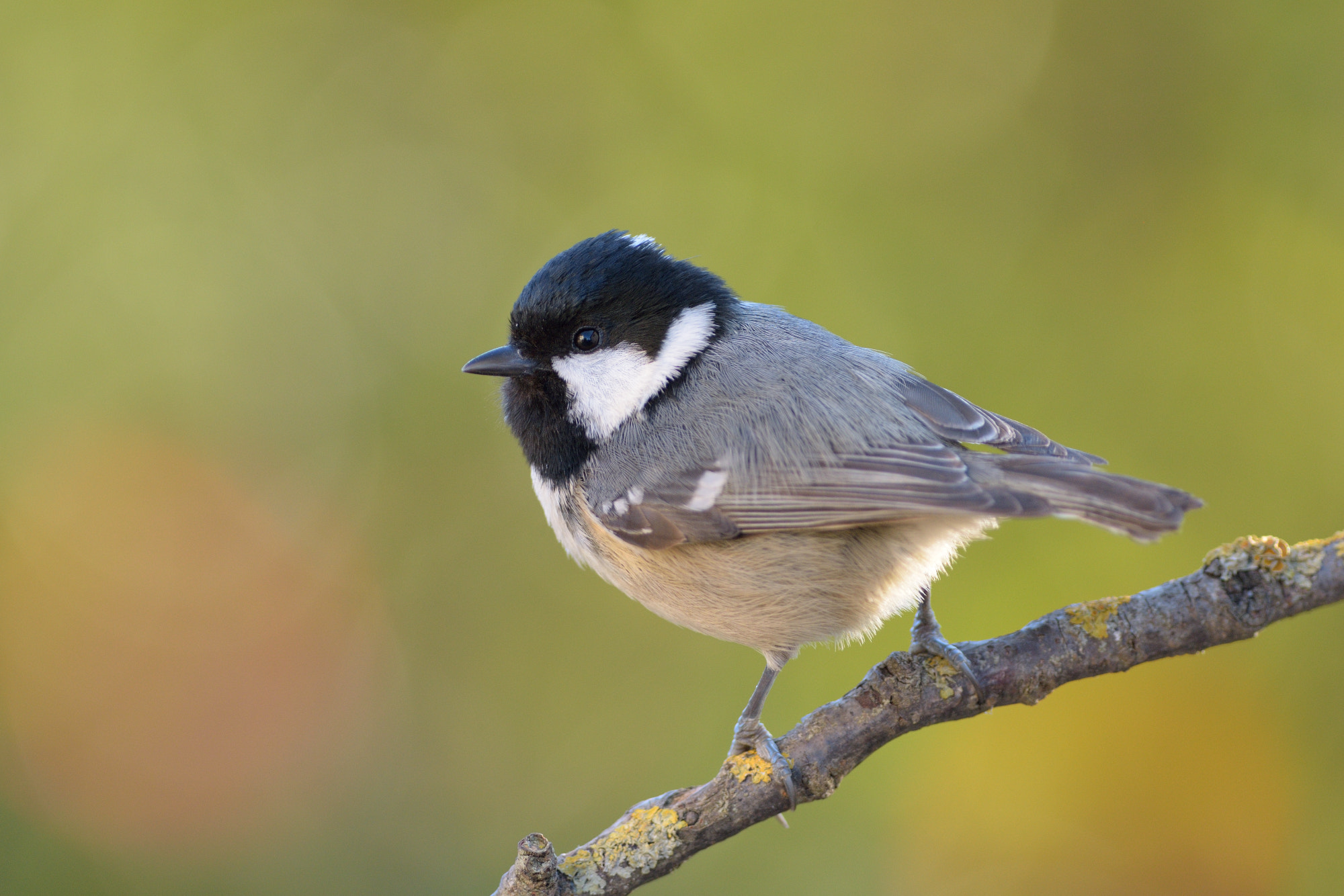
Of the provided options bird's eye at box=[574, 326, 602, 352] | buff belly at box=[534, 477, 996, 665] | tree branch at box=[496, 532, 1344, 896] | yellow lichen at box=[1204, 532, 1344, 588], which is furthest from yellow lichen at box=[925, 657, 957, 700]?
bird's eye at box=[574, 326, 602, 352]

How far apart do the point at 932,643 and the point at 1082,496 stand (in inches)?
14.1

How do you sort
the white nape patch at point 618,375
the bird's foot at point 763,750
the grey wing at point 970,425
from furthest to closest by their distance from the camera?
the white nape patch at point 618,375 → the grey wing at point 970,425 → the bird's foot at point 763,750

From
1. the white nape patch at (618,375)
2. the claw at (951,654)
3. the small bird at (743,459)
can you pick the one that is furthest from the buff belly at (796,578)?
the white nape patch at (618,375)

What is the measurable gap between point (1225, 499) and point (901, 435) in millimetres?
1124

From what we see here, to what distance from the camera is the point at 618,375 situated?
183cm

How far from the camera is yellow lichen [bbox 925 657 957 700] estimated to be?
4.93 ft

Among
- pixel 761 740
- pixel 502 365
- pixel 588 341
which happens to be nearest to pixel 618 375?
pixel 588 341

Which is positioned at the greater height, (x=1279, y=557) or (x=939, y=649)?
(x=1279, y=557)

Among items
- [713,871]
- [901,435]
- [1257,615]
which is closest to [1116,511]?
[1257,615]

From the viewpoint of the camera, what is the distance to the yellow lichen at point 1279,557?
137cm

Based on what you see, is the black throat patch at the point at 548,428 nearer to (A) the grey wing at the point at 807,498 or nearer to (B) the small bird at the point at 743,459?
(B) the small bird at the point at 743,459

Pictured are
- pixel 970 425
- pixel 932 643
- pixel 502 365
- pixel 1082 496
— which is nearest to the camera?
pixel 1082 496

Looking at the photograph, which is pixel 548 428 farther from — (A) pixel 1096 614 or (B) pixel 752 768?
(A) pixel 1096 614

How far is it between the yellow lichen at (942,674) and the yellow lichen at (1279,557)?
40 centimetres
